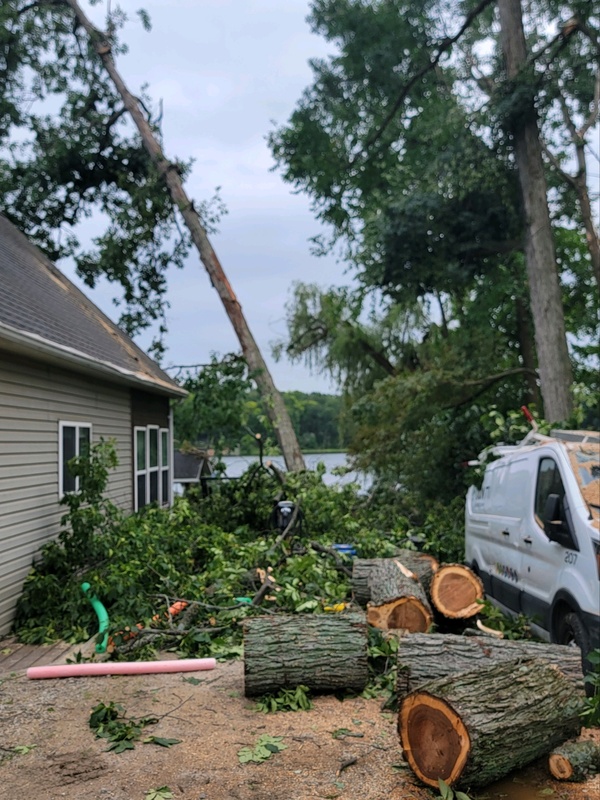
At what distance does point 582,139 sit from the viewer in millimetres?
16469

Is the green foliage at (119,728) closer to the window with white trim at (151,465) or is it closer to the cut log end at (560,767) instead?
the cut log end at (560,767)

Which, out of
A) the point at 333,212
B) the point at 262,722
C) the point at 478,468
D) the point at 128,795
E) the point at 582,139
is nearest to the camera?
the point at 128,795

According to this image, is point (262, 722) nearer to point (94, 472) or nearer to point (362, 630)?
point (362, 630)

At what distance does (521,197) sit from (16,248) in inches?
410

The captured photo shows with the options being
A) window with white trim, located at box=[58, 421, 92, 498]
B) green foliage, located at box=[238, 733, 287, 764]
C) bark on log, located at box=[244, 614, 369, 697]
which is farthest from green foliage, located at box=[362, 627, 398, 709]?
window with white trim, located at box=[58, 421, 92, 498]

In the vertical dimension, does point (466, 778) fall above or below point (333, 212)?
below

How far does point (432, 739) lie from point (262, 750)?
1045 millimetres

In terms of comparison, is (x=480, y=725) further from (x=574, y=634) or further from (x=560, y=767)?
(x=574, y=634)

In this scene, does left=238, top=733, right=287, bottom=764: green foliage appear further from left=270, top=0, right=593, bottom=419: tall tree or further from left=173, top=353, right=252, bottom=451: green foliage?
left=173, top=353, right=252, bottom=451: green foliage

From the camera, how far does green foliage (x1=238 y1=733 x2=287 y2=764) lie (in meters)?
4.00

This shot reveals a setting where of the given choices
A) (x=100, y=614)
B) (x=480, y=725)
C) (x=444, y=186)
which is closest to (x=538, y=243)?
(x=444, y=186)

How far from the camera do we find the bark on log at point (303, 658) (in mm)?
4992

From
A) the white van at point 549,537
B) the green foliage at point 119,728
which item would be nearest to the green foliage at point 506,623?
the white van at point 549,537

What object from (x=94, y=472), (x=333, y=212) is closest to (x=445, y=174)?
(x=333, y=212)
